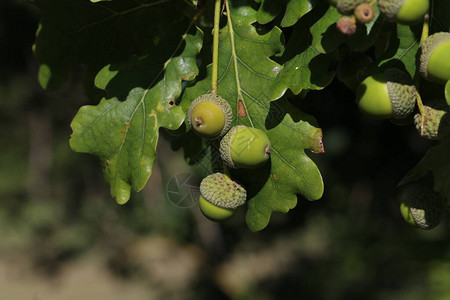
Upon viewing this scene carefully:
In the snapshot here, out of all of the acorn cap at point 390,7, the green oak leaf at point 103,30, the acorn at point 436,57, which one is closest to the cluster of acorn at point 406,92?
the acorn at point 436,57

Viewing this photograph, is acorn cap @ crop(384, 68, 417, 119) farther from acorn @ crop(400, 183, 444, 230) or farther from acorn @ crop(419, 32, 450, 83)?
acorn @ crop(400, 183, 444, 230)

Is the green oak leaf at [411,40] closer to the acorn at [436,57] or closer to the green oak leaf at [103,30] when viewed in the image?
the acorn at [436,57]

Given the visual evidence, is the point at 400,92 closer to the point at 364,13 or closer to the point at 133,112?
the point at 364,13

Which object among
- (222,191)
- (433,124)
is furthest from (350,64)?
(222,191)

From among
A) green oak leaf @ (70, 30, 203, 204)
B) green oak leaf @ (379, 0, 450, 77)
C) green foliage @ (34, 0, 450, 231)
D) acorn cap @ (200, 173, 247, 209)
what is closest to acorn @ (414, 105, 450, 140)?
green oak leaf @ (379, 0, 450, 77)

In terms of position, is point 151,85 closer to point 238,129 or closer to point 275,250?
point 238,129

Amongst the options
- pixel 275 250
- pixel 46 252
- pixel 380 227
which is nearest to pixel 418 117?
pixel 380 227
